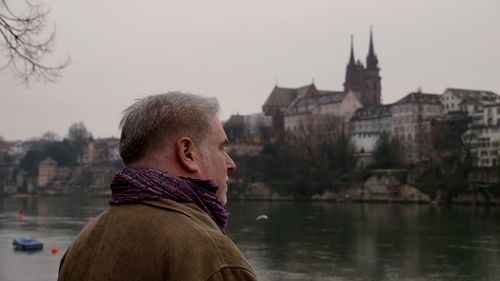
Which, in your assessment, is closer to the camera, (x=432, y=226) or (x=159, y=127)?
(x=159, y=127)

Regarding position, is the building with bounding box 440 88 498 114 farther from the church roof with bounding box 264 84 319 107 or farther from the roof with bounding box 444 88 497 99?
the church roof with bounding box 264 84 319 107

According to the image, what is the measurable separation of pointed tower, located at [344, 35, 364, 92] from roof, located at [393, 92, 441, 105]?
18865 mm

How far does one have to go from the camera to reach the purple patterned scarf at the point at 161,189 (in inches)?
59.0

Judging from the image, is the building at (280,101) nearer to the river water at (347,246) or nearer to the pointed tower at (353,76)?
the pointed tower at (353,76)

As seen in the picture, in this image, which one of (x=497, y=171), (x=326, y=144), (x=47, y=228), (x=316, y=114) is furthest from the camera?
(x=316, y=114)

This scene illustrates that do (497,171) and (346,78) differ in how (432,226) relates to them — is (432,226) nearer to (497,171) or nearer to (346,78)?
(497,171)

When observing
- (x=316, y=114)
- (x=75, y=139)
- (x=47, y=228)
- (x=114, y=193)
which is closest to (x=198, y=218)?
(x=114, y=193)

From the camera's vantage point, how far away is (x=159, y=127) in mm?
→ 1605

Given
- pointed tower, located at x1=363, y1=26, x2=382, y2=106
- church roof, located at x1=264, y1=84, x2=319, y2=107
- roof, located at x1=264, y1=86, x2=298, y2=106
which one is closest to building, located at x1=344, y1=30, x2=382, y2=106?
pointed tower, located at x1=363, y1=26, x2=382, y2=106

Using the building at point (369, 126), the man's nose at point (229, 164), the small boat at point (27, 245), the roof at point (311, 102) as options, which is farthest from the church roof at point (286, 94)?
the man's nose at point (229, 164)

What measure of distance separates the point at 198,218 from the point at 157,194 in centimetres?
11

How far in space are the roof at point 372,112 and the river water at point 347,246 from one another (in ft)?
116

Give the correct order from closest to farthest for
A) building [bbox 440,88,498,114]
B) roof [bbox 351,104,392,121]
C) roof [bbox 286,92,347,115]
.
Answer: building [bbox 440,88,498,114] → roof [bbox 351,104,392,121] → roof [bbox 286,92,347,115]

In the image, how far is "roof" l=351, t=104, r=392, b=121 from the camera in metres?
76.9
